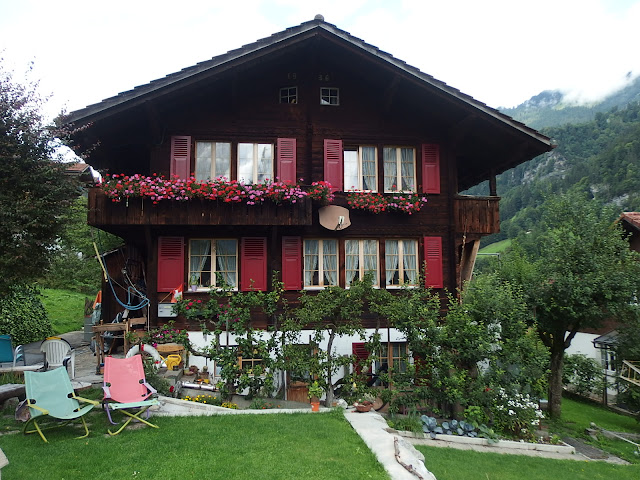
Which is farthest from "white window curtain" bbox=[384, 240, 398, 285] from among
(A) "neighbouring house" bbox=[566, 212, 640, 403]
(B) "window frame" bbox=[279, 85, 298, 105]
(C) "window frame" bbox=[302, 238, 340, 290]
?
(A) "neighbouring house" bbox=[566, 212, 640, 403]

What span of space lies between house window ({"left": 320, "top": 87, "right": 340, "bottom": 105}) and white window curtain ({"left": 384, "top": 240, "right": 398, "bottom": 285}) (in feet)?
14.8

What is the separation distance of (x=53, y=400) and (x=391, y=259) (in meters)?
9.36

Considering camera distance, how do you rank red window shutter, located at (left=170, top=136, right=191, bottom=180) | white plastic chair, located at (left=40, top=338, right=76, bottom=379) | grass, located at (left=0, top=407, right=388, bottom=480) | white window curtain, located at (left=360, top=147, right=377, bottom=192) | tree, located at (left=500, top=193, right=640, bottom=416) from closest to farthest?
grass, located at (left=0, top=407, right=388, bottom=480), white plastic chair, located at (left=40, top=338, right=76, bottom=379), red window shutter, located at (left=170, top=136, right=191, bottom=180), tree, located at (left=500, top=193, right=640, bottom=416), white window curtain, located at (left=360, top=147, right=377, bottom=192)

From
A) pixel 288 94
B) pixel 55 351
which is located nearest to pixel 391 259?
pixel 288 94

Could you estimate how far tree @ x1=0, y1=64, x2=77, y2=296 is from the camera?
27.0ft

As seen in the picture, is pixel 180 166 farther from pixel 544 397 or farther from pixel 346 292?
pixel 544 397

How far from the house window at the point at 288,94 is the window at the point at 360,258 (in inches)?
178

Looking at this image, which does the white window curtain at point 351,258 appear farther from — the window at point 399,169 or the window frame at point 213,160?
the window frame at point 213,160

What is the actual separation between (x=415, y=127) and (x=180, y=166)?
23.2 ft

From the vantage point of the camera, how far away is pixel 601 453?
1172 cm

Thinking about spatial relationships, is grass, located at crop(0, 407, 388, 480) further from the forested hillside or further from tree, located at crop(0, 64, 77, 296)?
the forested hillside

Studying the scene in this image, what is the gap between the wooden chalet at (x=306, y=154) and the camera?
1260 cm

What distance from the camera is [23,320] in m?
14.8

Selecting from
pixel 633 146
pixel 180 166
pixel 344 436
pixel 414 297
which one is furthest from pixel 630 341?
pixel 633 146
